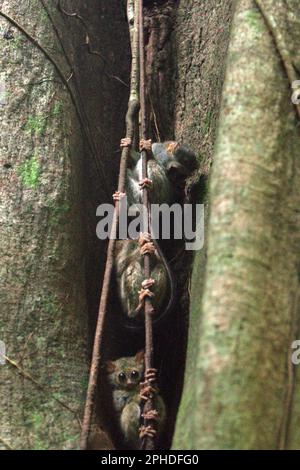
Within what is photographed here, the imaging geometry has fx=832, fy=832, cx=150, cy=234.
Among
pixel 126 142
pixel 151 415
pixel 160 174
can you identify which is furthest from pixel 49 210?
pixel 151 415

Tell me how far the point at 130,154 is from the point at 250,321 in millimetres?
1965

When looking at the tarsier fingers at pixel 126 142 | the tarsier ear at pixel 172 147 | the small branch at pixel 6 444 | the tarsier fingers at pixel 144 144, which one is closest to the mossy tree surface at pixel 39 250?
the small branch at pixel 6 444

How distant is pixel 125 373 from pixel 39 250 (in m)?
0.80

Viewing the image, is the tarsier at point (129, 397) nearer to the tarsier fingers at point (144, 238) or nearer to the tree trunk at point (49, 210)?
the tree trunk at point (49, 210)

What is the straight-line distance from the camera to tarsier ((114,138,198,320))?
4.55m

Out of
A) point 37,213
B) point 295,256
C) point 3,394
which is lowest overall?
point 3,394

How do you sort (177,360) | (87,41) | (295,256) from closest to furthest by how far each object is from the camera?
(295,256) < (177,360) < (87,41)

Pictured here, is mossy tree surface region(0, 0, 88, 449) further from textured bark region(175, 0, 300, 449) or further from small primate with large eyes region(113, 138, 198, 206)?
textured bark region(175, 0, 300, 449)

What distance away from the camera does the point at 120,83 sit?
552 centimetres

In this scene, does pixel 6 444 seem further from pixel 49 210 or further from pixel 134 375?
pixel 49 210

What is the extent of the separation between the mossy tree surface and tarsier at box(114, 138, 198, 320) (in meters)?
0.34

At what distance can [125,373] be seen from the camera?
172 inches

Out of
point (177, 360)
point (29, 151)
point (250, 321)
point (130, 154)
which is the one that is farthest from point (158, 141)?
point (250, 321)
